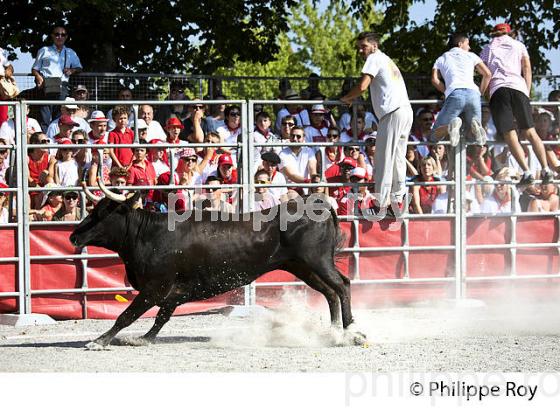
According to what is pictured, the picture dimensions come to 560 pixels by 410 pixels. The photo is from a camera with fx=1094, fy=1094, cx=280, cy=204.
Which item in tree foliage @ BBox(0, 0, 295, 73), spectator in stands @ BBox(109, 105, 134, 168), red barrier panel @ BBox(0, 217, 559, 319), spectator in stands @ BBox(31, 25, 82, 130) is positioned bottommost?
red barrier panel @ BBox(0, 217, 559, 319)

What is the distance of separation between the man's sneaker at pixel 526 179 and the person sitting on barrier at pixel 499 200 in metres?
0.51

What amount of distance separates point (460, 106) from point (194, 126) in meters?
2.89

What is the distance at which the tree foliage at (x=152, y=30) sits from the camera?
18.0 meters

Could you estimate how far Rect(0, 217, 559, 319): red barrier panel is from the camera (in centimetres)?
1129

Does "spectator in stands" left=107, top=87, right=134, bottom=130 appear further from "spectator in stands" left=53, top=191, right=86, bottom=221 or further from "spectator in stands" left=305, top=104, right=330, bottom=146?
"spectator in stands" left=305, top=104, right=330, bottom=146

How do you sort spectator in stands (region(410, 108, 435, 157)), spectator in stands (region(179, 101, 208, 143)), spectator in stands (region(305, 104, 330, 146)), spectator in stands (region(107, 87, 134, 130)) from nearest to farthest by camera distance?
spectator in stands (region(179, 101, 208, 143)), spectator in stands (region(107, 87, 134, 130)), spectator in stands (region(410, 108, 435, 157)), spectator in stands (region(305, 104, 330, 146))

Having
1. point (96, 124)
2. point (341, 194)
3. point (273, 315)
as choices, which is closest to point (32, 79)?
point (96, 124)

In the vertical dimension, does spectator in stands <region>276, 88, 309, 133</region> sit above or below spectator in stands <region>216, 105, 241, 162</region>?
above

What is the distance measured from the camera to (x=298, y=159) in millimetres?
11914

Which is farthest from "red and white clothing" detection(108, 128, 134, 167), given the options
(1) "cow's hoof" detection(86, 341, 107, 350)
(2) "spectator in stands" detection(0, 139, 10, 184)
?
(1) "cow's hoof" detection(86, 341, 107, 350)

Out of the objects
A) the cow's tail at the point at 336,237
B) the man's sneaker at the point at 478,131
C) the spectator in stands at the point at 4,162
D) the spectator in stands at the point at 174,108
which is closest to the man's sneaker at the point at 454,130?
the man's sneaker at the point at 478,131

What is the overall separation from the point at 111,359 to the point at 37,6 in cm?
1114

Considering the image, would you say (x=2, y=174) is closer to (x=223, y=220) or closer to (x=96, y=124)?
(x=96, y=124)

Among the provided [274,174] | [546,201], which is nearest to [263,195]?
[274,174]
